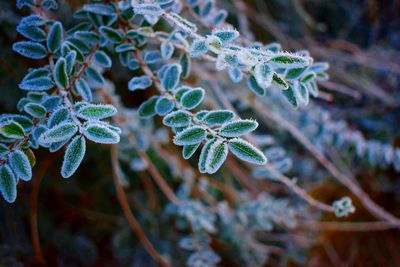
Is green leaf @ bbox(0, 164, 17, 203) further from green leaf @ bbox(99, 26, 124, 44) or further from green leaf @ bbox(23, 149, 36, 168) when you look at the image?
green leaf @ bbox(99, 26, 124, 44)

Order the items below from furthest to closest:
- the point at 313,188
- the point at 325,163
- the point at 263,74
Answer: the point at 313,188 < the point at 325,163 < the point at 263,74

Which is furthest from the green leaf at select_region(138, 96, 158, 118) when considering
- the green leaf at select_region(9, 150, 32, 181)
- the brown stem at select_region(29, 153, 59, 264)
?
the brown stem at select_region(29, 153, 59, 264)

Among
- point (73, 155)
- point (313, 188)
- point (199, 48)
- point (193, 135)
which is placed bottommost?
point (313, 188)

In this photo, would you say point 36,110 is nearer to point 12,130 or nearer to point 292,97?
point 12,130

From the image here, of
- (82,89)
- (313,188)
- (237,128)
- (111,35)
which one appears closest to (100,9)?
(111,35)

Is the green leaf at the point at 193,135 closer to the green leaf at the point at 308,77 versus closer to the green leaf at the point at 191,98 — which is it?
the green leaf at the point at 191,98

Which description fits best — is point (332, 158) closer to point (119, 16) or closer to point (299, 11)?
point (299, 11)

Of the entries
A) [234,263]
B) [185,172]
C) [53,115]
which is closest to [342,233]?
[234,263]
